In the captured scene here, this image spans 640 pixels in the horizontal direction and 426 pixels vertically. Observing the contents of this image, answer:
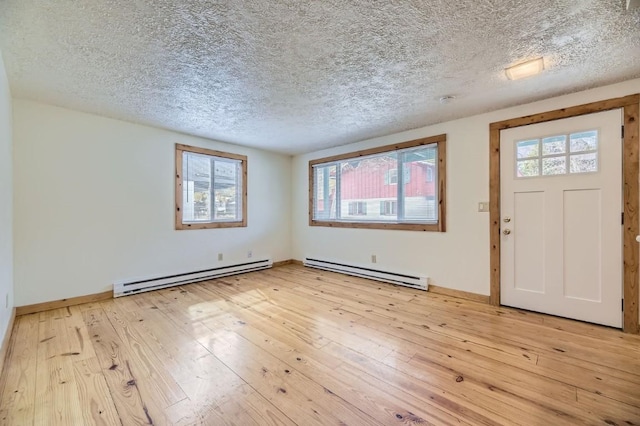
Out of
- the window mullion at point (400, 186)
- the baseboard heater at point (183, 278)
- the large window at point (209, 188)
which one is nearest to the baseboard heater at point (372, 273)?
the window mullion at point (400, 186)

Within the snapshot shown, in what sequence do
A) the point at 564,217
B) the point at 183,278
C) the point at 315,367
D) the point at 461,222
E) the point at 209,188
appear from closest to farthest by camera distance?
the point at 315,367
the point at 564,217
the point at 461,222
the point at 183,278
the point at 209,188

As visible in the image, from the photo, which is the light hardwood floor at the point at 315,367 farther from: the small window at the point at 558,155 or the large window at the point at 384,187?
the small window at the point at 558,155

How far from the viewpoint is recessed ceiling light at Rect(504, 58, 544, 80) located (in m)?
2.20

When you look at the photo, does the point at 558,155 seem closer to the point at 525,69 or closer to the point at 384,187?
the point at 525,69

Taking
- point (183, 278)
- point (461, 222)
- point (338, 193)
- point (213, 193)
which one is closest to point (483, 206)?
point (461, 222)

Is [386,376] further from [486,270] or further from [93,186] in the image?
[93,186]

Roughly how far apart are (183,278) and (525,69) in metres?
4.67

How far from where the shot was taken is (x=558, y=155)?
2.87m

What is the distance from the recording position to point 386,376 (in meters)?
1.87

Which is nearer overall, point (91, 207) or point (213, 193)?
point (91, 207)

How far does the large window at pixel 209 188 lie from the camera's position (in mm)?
4216

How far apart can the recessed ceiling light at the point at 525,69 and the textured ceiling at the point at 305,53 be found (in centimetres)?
6

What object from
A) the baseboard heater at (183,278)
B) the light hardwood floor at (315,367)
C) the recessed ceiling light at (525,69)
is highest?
the recessed ceiling light at (525,69)

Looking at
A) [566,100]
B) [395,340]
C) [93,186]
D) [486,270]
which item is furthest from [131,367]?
[566,100]
